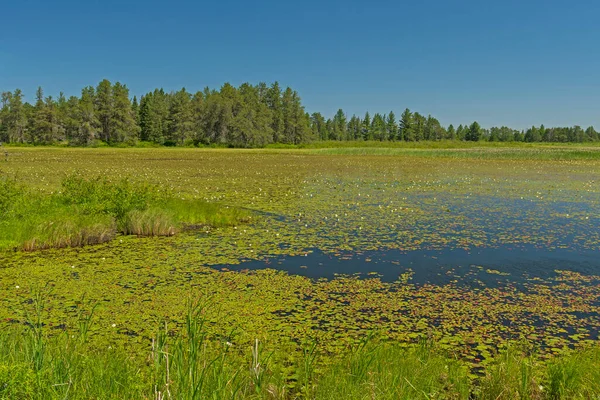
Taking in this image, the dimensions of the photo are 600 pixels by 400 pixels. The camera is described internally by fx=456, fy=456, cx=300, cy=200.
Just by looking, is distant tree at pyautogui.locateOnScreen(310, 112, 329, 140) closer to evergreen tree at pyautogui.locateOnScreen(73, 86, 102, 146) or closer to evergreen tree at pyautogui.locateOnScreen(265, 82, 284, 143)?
evergreen tree at pyautogui.locateOnScreen(265, 82, 284, 143)

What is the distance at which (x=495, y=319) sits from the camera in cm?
662

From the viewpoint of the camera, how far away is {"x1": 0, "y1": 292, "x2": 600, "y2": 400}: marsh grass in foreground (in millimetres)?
3535

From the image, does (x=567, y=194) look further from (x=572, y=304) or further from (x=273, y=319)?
(x=273, y=319)

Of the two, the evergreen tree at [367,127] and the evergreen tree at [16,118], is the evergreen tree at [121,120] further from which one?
the evergreen tree at [367,127]

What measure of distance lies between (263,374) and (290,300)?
316 centimetres

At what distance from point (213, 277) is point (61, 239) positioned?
4.38 metres

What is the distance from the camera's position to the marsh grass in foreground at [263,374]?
3535 mm

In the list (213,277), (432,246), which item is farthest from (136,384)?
(432,246)

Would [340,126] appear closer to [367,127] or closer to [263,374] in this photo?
[367,127]

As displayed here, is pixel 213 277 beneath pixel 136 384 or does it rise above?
beneath

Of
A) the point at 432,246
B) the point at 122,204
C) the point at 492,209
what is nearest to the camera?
the point at 432,246

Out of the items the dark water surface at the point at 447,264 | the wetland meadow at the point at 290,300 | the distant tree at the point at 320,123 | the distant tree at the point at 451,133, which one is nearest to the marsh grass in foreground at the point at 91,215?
the wetland meadow at the point at 290,300

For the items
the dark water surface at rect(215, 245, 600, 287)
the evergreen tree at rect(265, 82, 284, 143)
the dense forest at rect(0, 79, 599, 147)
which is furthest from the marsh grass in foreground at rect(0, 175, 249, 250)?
the evergreen tree at rect(265, 82, 284, 143)

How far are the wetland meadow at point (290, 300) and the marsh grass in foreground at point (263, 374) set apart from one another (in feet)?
0.08
